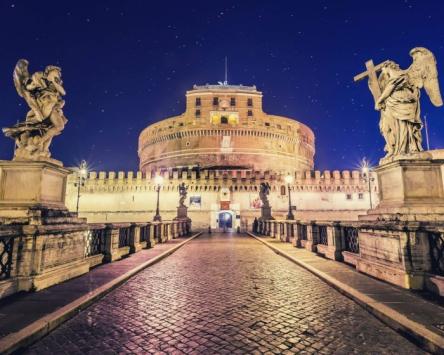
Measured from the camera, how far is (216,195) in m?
38.5

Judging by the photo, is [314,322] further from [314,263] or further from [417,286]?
[314,263]

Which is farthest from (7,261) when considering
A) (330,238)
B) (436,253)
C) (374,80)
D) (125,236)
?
(374,80)

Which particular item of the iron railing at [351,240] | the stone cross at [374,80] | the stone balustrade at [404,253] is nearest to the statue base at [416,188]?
the stone balustrade at [404,253]

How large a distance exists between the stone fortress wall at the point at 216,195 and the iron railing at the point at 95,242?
30.2 meters

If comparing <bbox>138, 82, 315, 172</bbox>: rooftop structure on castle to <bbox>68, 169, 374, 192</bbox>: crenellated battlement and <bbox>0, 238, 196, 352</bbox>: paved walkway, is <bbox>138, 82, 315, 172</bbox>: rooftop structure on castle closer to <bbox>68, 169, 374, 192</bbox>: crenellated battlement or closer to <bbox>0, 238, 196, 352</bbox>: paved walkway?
<bbox>68, 169, 374, 192</bbox>: crenellated battlement

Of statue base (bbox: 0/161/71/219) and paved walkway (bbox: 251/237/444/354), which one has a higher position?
statue base (bbox: 0/161/71/219)

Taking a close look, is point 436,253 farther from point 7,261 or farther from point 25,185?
point 25,185

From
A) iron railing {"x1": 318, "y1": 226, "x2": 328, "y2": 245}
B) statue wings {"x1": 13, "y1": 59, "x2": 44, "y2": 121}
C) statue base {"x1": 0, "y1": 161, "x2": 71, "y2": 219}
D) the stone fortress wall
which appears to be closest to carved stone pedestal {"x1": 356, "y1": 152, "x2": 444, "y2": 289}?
iron railing {"x1": 318, "y1": 226, "x2": 328, "y2": 245}

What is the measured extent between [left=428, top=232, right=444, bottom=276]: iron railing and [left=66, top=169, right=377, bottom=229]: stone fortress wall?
3315 cm

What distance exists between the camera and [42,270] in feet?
15.3

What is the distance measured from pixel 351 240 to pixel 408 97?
161 inches

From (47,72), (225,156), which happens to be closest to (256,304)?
(47,72)

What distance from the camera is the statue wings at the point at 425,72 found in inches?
229

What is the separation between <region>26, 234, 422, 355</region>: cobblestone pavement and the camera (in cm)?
273
